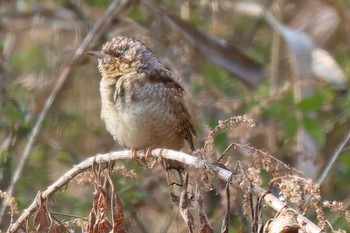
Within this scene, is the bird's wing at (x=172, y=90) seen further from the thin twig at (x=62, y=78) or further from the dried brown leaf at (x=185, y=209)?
the dried brown leaf at (x=185, y=209)

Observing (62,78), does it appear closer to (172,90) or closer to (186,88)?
(186,88)

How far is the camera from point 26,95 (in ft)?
16.6

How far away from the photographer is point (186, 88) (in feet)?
16.2

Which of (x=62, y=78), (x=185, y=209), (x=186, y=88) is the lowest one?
(x=62, y=78)

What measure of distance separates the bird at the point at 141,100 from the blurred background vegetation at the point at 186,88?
0.56 metres

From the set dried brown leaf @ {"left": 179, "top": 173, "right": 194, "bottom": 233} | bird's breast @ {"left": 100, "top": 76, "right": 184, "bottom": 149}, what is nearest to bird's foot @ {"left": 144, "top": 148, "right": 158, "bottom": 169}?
bird's breast @ {"left": 100, "top": 76, "right": 184, "bottom": 149}

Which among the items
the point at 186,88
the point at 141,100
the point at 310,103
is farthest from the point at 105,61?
the point at 186,88

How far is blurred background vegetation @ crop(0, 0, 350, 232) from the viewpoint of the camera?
4652 mm

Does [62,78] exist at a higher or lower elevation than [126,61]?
lower

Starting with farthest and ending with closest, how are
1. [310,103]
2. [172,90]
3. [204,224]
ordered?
[310,103] < [172,90] < [204,224]

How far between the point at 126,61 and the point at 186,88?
127cm

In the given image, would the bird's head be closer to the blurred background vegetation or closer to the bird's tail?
the bird's tail

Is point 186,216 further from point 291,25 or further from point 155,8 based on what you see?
point 291,25

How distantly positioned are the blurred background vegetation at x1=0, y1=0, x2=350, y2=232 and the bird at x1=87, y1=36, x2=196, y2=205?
56 centimetres
